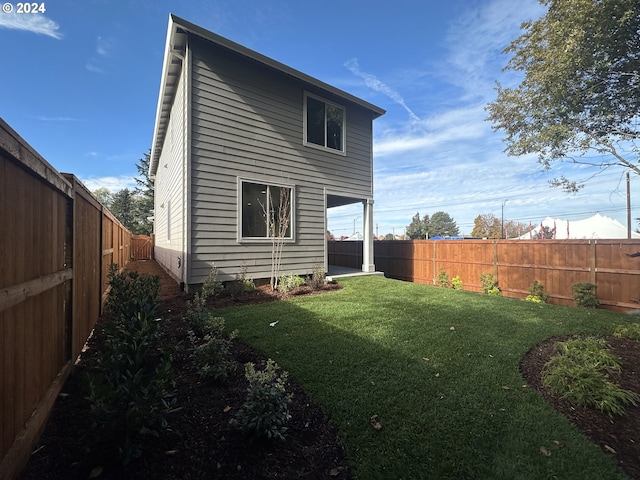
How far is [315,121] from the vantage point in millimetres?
8797

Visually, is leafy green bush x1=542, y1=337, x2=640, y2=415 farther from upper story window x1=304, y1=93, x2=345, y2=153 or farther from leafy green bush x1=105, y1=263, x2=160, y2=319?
upper story window x1=304, y1=93, x2=345, y2=153

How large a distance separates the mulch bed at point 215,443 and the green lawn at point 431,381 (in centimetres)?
16

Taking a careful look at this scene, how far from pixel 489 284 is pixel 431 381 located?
828 cm

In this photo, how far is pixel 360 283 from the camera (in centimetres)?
818

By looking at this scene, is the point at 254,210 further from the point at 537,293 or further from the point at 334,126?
the point at 537,293

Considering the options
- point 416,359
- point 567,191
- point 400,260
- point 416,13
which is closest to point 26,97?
point 416,13

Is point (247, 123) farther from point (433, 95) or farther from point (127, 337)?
point (433, 95)

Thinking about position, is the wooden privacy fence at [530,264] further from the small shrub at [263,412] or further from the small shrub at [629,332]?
the small shrub at [263,412]

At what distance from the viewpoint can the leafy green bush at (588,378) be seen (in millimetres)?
2551

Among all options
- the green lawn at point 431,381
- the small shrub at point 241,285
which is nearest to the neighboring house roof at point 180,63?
the small shrub at point 241,285

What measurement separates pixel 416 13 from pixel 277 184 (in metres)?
A: 6.44

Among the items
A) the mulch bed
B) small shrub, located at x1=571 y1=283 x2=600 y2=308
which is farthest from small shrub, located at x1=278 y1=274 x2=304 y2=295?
small shrub, located at x1=571 y1=283 x2=600 y2=308

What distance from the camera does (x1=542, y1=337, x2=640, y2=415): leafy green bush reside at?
2.55m

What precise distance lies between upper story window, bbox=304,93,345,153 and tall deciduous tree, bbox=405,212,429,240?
148ft
